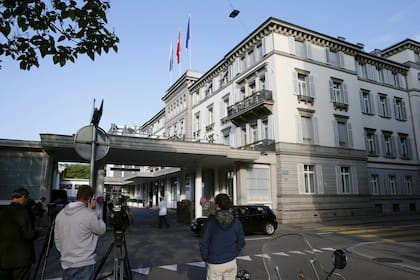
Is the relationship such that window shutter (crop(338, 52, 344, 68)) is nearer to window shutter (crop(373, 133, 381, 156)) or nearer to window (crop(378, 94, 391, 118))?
window (crop(378, 94, 391, 118))

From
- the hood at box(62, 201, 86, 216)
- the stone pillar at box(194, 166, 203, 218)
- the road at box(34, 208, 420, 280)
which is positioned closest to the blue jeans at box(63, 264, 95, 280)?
the hood at box(62, 201, 86, 216)

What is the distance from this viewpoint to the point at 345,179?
84.3ft

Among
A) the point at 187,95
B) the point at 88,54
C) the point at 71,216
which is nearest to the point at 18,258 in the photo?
the point at 71,216

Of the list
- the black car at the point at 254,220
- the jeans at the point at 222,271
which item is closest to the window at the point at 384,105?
the black car at the point at 254,220

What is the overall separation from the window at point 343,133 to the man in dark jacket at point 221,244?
24.0 m

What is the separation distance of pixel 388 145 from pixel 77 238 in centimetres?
3282

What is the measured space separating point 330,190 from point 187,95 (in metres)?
21.1

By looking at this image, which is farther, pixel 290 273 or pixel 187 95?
pixel 187 95

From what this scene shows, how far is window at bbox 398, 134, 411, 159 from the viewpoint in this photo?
30.9 meters

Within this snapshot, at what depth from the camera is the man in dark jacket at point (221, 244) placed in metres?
3.95

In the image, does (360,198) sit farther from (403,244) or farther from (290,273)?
(290,273)

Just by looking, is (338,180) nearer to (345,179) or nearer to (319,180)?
(345,179)

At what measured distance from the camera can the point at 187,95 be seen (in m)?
38.2

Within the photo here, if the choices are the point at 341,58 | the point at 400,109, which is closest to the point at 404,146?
the point at 400,109
